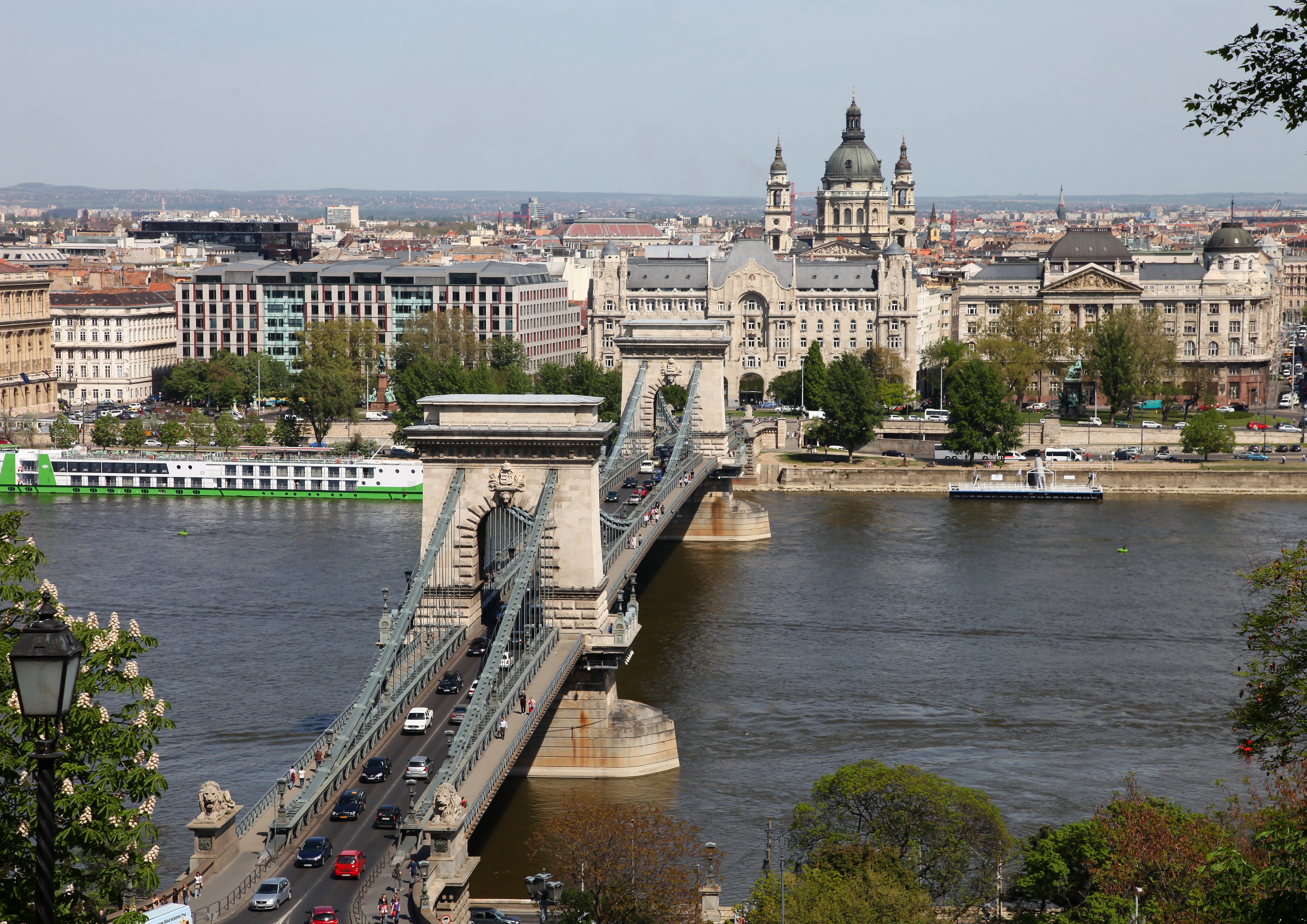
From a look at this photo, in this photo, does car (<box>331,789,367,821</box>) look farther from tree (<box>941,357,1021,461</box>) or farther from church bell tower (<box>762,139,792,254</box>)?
church bell tower (<box>762,139,792,254</box>)

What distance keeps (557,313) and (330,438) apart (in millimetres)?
27707

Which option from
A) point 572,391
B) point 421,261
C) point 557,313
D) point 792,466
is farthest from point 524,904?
point 421,261

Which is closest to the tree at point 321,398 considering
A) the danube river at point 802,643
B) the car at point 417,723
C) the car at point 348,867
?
the danube river at point 802,643

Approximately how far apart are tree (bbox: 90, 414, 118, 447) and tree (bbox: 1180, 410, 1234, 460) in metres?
48.4

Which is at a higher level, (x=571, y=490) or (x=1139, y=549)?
(x=571, y=490)

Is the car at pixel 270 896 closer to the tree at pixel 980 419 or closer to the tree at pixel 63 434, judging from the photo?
the tree at pixel 980 419

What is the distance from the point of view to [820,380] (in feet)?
284

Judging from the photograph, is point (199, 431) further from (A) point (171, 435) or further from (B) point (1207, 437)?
(B) point (1207, 437)

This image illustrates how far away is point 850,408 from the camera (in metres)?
76.8

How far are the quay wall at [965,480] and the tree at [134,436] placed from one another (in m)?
27.2

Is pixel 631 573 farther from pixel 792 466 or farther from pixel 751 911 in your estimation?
pixel 792 466

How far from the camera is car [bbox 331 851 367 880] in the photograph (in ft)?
68.9

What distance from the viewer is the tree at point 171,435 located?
79.0 m

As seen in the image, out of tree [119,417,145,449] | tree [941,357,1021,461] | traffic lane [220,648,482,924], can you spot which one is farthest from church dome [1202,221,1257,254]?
traffic lane [220,648,482,924]
